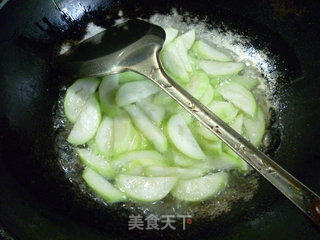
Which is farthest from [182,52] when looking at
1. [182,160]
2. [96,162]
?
[96,162]

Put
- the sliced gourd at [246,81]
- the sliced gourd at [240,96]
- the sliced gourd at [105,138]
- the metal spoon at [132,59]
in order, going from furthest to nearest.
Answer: the sliced gourd at [246,81]
the sliced gourd at [240,96]
the sliced gourd at [105,138]
the metal spoon at [132,59]

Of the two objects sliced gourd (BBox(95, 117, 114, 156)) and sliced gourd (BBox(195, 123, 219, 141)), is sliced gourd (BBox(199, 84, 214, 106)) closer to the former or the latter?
sliced gourd (BBox(195, 123, 219, 141))

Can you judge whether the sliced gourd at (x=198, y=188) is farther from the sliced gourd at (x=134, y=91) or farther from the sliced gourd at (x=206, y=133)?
the sliced gourd at (x=134, y=91)

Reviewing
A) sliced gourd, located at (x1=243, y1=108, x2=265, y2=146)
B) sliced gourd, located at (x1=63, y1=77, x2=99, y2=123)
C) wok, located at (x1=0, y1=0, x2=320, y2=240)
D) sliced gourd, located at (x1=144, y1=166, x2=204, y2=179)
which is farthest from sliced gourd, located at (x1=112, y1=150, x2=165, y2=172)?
sliced gourd, located at (x1=243, y1=108, x2=265, y2=146)

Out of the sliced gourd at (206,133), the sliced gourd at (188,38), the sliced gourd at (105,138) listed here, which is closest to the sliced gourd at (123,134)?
the sliced gourd at (105,138)

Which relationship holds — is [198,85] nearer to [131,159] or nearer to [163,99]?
[163,99]

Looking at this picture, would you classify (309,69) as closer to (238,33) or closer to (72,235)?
(238,33)
